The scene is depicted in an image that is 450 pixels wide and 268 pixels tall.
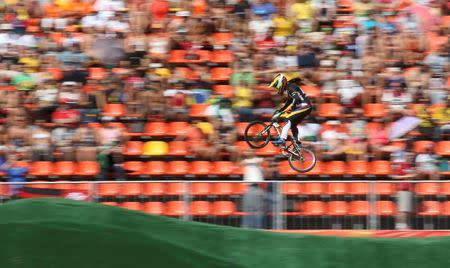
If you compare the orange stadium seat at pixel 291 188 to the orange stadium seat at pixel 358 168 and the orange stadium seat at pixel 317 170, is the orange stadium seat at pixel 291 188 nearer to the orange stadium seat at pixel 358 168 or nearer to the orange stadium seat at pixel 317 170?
the orange stadium seat at pixel 317 170

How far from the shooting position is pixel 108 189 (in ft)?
49.2

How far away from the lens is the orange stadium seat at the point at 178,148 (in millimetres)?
→ 18516

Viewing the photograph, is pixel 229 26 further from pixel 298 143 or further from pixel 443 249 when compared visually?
pixel 443 249

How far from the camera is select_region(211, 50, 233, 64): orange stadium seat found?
20.1 metres

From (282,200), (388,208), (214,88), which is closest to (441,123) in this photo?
(388,208)

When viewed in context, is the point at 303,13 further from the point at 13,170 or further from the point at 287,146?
the point at 13,170

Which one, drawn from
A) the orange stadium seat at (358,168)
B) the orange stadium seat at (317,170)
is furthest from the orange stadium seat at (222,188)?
the orange stadium seat at (358,168)

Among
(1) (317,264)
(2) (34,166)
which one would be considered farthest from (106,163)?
(1) (317,264)

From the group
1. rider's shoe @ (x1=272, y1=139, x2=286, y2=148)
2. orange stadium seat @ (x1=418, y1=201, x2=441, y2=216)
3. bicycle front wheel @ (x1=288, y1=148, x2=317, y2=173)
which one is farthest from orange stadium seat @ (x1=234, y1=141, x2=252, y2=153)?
orange stadium seat @ (x1=418, y1=201, x2=441, y2=216)

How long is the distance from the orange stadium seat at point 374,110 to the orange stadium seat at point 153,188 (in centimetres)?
563

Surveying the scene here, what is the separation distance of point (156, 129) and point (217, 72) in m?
2.07

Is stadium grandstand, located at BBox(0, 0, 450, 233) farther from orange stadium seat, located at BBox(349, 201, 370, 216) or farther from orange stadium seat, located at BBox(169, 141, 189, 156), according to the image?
orange stadium seat, located at BBox(349, 201, 370, 216)

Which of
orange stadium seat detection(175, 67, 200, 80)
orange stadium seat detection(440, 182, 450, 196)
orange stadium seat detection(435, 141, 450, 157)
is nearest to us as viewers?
orange stadium seat detection(440, 182, 450, 196)

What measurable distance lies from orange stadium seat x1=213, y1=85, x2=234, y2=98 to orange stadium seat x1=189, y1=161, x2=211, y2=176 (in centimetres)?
183
